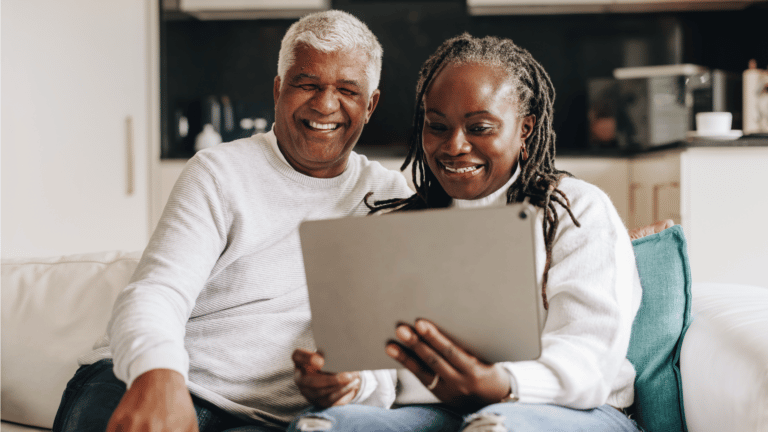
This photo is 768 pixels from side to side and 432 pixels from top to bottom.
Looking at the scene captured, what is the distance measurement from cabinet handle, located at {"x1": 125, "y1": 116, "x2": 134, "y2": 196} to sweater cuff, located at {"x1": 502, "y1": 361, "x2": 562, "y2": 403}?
8.07 ft

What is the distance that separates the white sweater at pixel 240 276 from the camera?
3.14ft

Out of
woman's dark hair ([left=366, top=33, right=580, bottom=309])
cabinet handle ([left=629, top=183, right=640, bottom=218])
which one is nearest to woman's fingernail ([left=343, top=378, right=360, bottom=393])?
woman's dark hair ([left=366, top=33, right=580, bottom=309])

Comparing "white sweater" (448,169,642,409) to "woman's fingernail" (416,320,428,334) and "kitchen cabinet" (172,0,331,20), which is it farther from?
"kitchen cabinet" (172,0,331,20)

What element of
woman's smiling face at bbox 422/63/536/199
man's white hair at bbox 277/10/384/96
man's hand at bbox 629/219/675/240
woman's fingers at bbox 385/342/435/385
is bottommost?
woman's fingers at bbox 385/342/435/385

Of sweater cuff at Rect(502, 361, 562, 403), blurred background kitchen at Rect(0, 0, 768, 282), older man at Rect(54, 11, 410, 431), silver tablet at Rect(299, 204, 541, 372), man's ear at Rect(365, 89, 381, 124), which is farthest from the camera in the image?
blurred background kitchen at Rect(0, 0, 768, 282)

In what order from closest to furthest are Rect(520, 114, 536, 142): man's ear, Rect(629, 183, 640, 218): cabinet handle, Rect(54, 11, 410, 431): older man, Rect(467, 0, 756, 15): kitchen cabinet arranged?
1. Rect(54, 11, 410, 431): older man
2. Rect(520, 114, 536, 142): man's ear
3. Rect(629, 183, 640, 218): cabinet handle
4. Rect(467, 0, 756, 15): kitchen cabinet

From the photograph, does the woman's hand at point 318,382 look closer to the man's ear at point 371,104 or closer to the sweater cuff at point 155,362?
the sweater cuff at point 155,362

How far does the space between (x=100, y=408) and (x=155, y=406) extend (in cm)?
27

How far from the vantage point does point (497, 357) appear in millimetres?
726

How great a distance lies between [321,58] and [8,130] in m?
1.70

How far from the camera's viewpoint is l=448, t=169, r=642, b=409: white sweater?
0.82m

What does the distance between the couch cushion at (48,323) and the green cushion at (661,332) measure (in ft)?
3.24

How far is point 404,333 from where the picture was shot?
70 centimetres

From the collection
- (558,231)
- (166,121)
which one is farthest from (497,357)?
(166,121)
